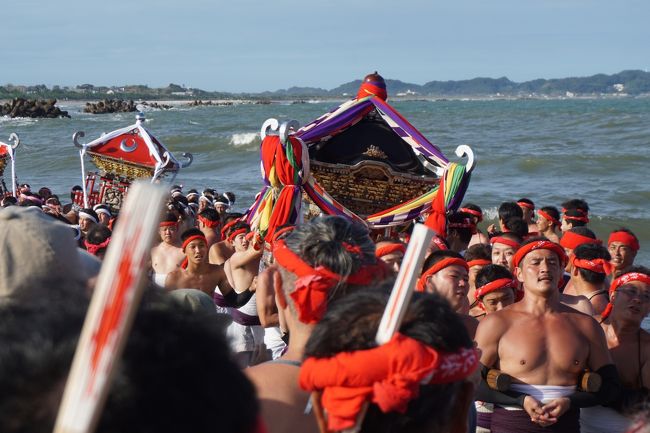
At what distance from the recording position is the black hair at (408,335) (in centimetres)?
164

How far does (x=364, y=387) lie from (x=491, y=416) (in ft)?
8.21

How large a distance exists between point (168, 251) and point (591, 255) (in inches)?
129

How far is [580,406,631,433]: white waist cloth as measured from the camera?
12.9 feet

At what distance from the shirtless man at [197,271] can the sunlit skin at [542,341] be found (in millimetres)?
2335

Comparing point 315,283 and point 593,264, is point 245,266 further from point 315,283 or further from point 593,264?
point 315,283

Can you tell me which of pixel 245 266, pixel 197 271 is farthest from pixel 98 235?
pixel 245 266

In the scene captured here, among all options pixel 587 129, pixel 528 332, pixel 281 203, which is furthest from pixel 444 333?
pixel 587 129

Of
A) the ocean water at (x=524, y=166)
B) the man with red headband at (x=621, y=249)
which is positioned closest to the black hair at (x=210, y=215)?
the man with red headband at (x=621, y=249)

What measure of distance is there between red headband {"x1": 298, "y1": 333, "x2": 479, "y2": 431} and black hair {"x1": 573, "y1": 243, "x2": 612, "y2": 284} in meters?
3.90

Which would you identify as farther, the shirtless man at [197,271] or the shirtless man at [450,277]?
the shirtless man at [197,271]

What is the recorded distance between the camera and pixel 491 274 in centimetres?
458

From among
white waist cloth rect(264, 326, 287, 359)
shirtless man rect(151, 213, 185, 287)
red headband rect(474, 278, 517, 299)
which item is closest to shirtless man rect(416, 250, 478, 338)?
red headband rect(474, 278, 517, 299)

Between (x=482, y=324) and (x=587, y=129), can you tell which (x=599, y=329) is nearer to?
(x=482, y=324)

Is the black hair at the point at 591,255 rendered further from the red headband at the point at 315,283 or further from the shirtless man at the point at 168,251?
the red headband at the point at 315,283
